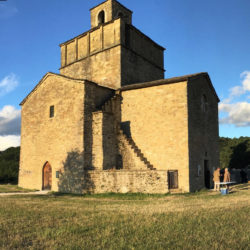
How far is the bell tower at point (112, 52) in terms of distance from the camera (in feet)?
72.7

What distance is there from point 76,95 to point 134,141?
16.5 ft

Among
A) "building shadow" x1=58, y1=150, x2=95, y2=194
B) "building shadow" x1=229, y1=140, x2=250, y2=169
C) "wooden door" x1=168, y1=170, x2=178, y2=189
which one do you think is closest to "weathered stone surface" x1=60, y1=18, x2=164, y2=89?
"building shadow" x1=58, y1=150, x2=95, y2=194

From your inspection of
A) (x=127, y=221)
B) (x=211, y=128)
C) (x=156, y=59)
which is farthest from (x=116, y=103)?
(x=127, y=221)

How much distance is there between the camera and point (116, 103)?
63.8ft

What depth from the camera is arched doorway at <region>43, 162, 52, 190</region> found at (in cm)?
1894

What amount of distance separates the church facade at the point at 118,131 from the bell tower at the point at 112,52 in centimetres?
12

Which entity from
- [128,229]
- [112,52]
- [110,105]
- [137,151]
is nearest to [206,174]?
[137,151]

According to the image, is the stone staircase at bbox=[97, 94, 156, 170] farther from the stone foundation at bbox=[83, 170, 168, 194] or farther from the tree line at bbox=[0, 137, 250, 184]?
the tree line at bbox=[0, 137, 250, 184]

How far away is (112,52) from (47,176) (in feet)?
36.7

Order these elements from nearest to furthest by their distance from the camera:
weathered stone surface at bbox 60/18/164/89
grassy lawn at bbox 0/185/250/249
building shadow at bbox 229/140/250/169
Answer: grassy lawn at bbox 0/185/250/249
weathered stone surface at bbox 60/18/164/89
building shadow at bbox 229/140/250/169

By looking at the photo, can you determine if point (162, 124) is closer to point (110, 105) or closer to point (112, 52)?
point (110, 105)

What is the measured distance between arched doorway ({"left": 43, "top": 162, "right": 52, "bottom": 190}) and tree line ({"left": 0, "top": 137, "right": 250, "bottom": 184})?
966 centimetres

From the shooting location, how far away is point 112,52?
881 inches

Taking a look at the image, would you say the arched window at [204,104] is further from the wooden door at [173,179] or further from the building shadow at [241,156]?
the building shadow at [241,156]
